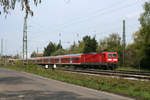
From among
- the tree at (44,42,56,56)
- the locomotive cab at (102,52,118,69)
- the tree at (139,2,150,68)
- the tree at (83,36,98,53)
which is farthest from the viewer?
the tree at (44,42,56,56)

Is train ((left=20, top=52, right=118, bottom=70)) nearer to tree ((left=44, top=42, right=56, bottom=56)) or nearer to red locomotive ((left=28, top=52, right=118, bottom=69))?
red locomotive ((left=28, top=52, right=118, bottom=69))

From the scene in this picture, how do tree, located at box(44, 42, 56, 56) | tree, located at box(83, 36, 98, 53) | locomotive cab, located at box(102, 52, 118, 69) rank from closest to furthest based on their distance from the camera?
locomotive cab, located at box(102, 52, 118, 69), tree, located at box(83, 36, 98, 53), tree, located at box(44, 42, 56, 56)

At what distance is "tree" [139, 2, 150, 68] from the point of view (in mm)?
34812

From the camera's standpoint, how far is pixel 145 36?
36531 mm

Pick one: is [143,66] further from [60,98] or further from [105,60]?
[60,98]

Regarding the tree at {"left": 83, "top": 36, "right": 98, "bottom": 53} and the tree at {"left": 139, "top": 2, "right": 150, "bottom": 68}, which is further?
the tree at {"left": 83, "top": 36, "right": 98, "bottom": 53}

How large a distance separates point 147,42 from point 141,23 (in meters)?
6.77

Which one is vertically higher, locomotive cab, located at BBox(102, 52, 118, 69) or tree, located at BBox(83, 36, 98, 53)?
tree, located at BBox(83, 36, 98, 53)

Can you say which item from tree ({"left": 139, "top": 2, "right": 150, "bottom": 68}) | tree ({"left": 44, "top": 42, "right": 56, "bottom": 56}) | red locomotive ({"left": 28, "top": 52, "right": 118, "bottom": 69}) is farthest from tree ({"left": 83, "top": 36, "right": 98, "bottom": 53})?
tree ({"left": 44, "top": 42, "right": 56, "bottom": 56})

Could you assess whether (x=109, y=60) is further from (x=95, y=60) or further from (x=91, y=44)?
(x=91, y=44)

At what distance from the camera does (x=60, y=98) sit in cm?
946

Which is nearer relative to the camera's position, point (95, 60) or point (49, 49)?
point (95, 60)

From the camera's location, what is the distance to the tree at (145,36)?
34.8 m

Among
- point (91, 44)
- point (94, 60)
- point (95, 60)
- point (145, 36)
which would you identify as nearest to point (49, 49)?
point (91, 44)
